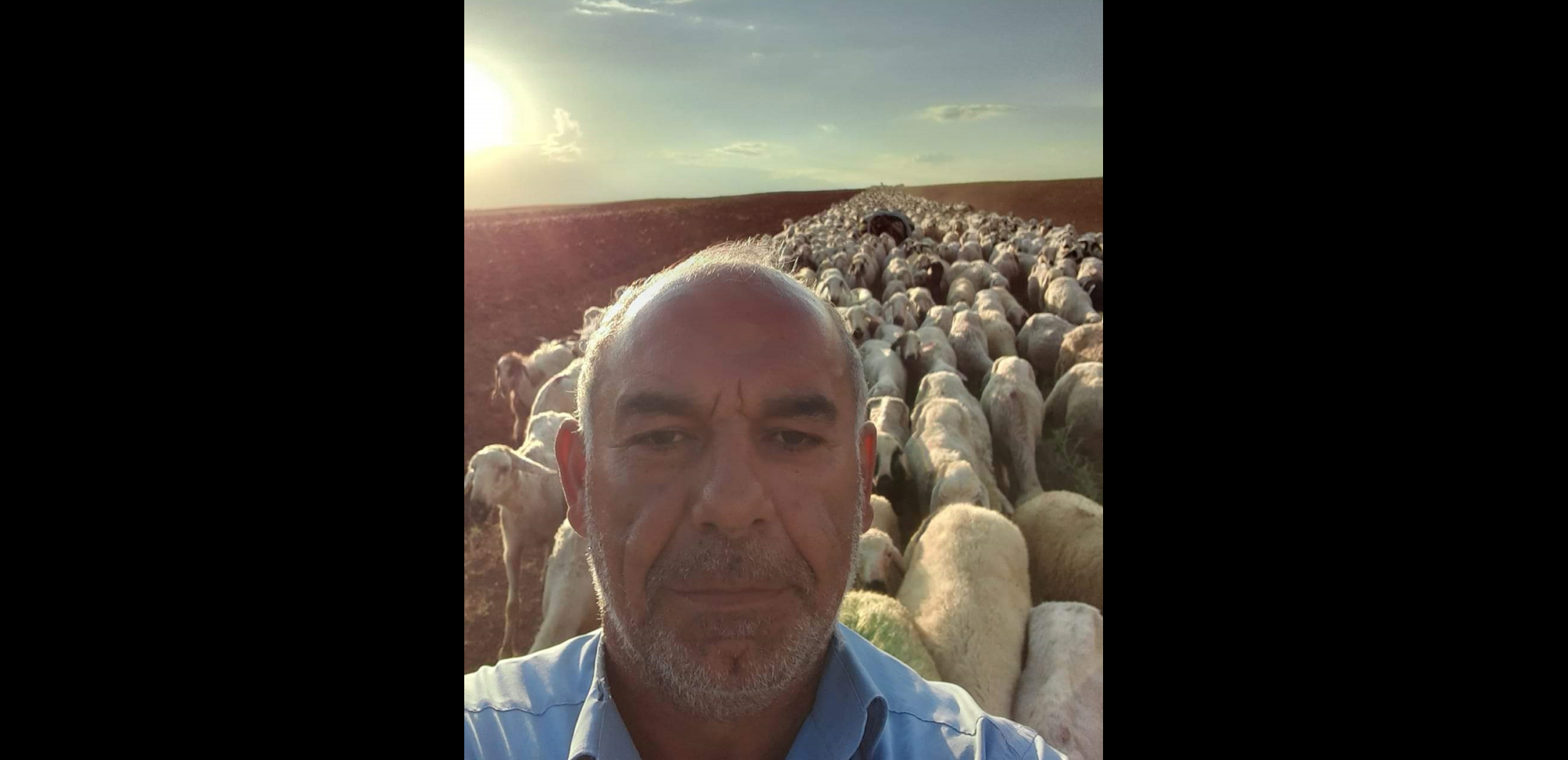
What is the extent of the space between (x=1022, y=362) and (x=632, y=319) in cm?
593

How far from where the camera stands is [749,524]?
6.07 feet

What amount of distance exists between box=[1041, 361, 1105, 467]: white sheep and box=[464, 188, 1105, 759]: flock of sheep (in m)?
0.02

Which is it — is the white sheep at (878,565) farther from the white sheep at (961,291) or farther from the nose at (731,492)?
the white sheep at (961,291)

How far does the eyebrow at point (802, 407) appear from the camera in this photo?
1.88 m

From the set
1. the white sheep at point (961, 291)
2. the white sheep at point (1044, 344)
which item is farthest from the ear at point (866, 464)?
the white sheep at point (961, 291)

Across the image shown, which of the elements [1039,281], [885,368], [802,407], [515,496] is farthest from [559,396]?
[1039,281]

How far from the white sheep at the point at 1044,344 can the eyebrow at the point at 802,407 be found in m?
6.63

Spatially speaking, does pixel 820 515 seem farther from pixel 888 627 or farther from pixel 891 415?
pixel 891 415

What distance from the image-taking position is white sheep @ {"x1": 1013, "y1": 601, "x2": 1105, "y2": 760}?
3.42 m

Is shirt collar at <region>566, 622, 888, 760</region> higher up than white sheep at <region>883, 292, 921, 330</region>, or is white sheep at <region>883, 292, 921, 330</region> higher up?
white sheep at <region>883, 292, 921, 330</region>

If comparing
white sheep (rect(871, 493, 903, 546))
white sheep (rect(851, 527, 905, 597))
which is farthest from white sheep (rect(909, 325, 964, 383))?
white sheep (rect(851, 527, 905, 597))

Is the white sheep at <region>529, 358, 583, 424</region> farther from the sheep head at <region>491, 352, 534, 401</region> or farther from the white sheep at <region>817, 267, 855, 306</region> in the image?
the white sheep at <region>817, 267, 855, 306</region>

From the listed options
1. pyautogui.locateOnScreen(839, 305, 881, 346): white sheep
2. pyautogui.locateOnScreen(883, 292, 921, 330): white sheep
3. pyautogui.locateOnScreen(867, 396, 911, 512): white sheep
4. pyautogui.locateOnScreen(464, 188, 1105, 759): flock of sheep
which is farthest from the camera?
pyautogui.locateOnScreen(883, 292, 921, 330): white sheep

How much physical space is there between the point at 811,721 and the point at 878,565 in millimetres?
2243
